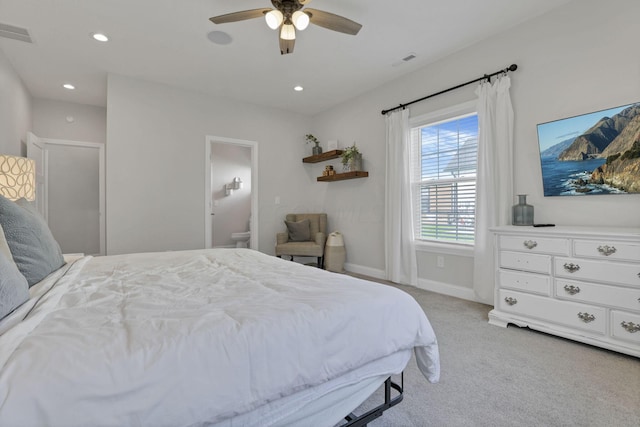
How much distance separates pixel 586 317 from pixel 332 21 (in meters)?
2.85

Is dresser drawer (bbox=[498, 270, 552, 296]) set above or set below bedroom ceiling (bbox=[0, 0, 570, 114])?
below

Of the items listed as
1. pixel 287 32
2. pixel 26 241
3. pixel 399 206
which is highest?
pixel 287 32

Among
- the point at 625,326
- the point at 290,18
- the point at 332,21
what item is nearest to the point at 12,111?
the point at 290,18

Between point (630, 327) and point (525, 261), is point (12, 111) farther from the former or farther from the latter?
point (630, 327)

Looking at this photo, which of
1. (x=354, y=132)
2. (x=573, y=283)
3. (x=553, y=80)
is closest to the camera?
(x=573, y=283)

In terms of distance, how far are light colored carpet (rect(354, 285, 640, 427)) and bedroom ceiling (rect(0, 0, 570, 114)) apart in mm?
2743

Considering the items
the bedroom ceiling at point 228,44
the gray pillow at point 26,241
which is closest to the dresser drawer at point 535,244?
the bedroom ceiling at point 228,44

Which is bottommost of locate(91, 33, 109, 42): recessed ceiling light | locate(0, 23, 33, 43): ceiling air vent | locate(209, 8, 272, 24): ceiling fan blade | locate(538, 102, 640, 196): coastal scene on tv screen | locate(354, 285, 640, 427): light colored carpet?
locate(354, 285, 640, 427): light colored carpet

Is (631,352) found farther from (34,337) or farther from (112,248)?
(112,248)

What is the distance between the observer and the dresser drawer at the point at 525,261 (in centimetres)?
239

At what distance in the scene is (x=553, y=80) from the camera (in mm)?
Result: 2750

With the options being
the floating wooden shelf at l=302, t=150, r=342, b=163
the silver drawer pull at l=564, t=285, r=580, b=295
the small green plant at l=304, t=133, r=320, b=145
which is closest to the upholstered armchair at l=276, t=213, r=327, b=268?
the floating wooden shelf at l=302, t=150, r=342, b=163

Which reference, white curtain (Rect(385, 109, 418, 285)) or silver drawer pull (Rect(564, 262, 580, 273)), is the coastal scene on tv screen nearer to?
silver drawer pull (Rect(564, 262, 580, 273))

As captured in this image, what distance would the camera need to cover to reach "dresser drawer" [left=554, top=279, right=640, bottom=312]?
6.59ft
